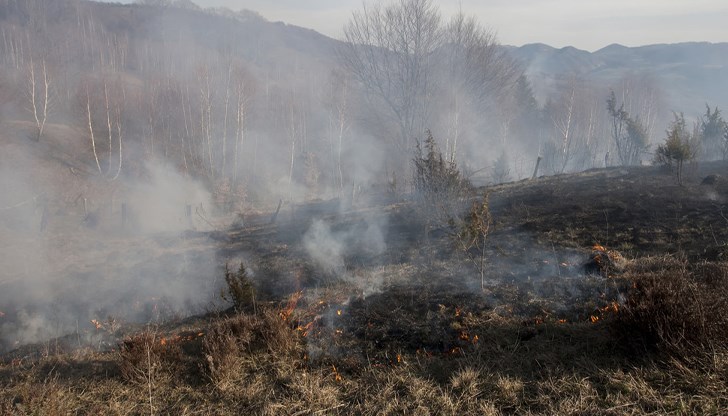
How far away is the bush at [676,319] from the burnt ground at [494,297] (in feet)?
0.56

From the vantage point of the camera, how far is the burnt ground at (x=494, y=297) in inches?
135

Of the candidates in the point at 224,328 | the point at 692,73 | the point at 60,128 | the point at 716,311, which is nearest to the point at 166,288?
the point at 224,328

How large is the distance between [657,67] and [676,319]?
8472 cm

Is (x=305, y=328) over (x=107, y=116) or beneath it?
beneath

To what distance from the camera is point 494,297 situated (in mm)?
5609

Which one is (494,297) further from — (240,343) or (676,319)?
(240,343)

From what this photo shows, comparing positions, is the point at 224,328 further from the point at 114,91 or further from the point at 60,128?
the point at 114,91

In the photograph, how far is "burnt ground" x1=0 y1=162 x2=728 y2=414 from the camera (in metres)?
3.43

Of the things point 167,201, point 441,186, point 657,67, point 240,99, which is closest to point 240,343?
point 441,186

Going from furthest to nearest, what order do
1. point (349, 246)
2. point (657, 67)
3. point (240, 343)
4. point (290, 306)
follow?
point (657, 67) < point (349, 246) < point (290, 306) < point (240, 343)

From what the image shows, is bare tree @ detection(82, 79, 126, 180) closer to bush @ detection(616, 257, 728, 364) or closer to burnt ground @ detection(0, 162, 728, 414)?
burnt ground @ detection(0, 162, 728, 414)

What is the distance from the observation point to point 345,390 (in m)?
3.62

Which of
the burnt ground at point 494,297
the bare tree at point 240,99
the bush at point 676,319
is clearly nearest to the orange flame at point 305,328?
the burnt ground at point 494,297

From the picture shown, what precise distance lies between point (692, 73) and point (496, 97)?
59.9m
